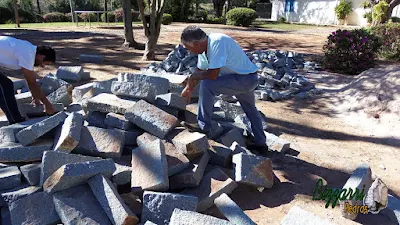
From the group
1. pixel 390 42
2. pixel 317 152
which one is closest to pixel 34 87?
pixel 317 152

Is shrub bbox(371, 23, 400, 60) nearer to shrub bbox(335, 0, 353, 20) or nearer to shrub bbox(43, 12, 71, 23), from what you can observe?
shrub bbox(335, 0, 353, 20)

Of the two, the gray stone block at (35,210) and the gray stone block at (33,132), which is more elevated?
the gray stone block at (33,132)

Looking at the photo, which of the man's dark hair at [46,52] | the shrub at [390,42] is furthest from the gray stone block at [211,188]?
the shrub at [390,42]

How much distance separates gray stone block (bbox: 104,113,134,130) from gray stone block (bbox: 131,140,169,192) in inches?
19.5

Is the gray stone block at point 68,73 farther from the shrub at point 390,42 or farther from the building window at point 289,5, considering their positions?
the building window at point 289,5

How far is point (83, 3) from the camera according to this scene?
1401 inches

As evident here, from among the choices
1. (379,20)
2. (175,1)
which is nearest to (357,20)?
(379,20)

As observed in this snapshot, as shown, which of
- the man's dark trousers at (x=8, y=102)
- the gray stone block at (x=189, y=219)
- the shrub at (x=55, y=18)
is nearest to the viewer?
the gray stone block at (x=189, y=219)

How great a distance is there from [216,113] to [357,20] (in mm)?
25812

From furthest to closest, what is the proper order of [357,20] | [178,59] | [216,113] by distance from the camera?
[357,20] → [178,59] → [216,113]

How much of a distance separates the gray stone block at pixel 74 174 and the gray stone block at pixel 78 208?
7 centimetres

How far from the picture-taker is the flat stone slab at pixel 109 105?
362 cm

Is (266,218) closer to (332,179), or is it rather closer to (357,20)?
(332,179)

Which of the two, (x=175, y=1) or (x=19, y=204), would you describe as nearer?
(x=19, y=204)
